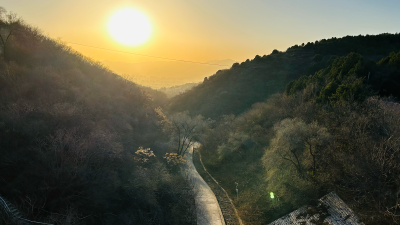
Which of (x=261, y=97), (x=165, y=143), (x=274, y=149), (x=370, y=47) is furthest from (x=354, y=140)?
(x=370, y=47)

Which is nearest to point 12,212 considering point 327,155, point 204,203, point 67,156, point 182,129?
point 67,156

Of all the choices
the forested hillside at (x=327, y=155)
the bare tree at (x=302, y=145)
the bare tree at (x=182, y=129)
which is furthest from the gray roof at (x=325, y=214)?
the bare tree at (x=182, y=129)

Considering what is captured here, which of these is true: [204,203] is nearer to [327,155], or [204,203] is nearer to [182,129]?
[327,155]

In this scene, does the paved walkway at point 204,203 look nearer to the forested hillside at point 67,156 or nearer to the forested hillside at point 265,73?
the forested hillside at point 67,156

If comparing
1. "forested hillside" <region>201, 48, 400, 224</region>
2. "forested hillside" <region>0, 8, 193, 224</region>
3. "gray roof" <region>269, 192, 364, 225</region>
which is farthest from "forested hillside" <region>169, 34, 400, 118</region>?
"gray roof" <region>269, 192, 364, 225</region>

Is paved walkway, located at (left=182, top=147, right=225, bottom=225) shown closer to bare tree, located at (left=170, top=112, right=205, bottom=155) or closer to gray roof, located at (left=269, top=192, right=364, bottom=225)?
bare tree, located at (left=170, top=112, right=205, bottom=155)

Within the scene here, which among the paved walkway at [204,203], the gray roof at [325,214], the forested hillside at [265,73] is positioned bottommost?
the paved walkway at [204,203]
